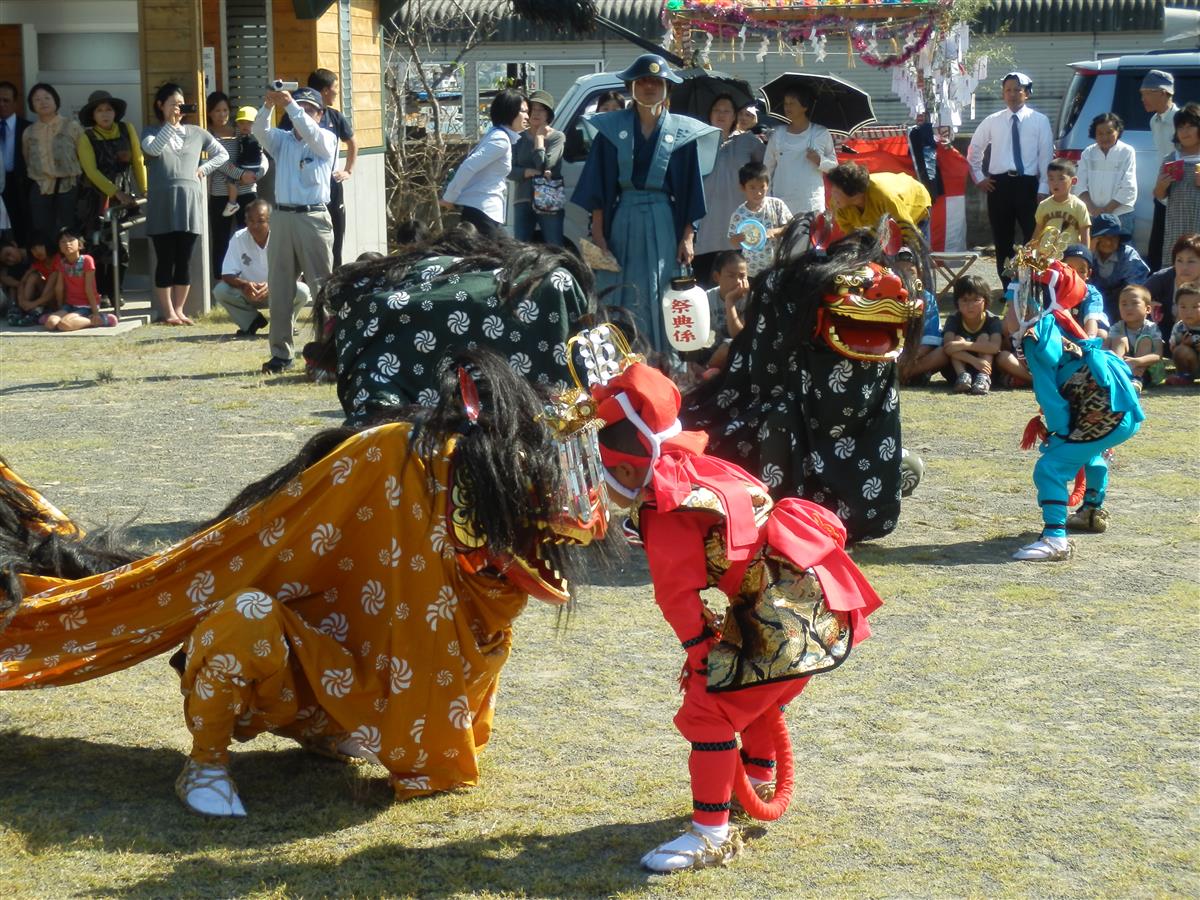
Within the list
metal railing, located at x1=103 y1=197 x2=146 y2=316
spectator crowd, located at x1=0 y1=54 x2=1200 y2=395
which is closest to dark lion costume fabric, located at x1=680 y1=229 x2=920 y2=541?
spectator crowd, located at x1=0 y1=54 x2=1200 y2=395

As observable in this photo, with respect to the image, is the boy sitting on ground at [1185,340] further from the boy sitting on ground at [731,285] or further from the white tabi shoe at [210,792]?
the white tabi shoe at [210,792]

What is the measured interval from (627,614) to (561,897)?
2046 mm

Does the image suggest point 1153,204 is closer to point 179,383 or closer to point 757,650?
point 179,383

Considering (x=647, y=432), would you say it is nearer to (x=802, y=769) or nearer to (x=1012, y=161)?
(x=802, y=769)

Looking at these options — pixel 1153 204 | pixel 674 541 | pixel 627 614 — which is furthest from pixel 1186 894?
pixel 1153 204

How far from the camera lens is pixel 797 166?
10.3 metres

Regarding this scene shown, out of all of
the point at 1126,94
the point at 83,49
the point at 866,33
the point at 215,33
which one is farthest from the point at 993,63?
the point at 83,49

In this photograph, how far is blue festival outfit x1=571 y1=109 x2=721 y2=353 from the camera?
25.6ft

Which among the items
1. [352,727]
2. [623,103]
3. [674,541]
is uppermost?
[623,103]

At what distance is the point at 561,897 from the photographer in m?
3.26

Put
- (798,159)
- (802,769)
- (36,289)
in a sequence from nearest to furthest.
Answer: (802,769) → (798,159) → (36,289)

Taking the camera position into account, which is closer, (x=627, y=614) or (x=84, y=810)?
(x=84, y=810)

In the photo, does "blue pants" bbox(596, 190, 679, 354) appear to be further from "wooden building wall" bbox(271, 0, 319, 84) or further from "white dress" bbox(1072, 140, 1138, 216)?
"wooden building wall" bbox(271, 0, 319, 84)

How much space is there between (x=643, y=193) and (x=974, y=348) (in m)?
2.75
